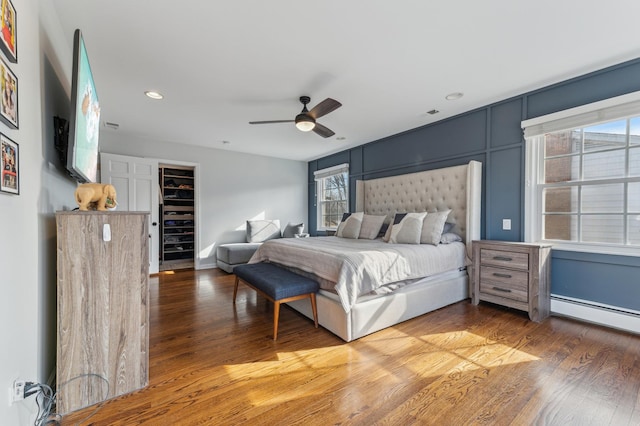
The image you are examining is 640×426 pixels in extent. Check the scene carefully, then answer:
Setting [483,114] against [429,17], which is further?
[483,114]

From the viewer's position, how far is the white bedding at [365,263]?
230cm

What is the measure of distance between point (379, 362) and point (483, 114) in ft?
10.5

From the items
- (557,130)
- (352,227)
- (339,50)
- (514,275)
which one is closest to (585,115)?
(557,130)

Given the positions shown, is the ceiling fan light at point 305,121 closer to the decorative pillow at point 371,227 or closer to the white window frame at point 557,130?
the decorative pillow at point 371,227

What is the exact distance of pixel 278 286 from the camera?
92.9 inches

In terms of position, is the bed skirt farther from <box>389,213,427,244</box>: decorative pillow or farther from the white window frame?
the white window frame

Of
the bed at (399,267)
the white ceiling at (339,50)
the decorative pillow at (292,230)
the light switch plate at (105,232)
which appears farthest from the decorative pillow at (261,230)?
the light switch plate at (105,232)

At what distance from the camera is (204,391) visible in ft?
5.46

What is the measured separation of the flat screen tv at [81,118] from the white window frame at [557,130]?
393 centimetres

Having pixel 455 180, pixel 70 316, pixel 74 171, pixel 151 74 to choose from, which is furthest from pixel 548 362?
pixel 151 74

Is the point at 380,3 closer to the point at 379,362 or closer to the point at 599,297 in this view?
the point at 379,362

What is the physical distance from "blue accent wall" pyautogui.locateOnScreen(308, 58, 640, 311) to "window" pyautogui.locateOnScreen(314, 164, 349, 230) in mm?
1273

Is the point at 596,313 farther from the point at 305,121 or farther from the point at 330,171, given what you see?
the point at 330,171

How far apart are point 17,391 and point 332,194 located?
17.6ft
